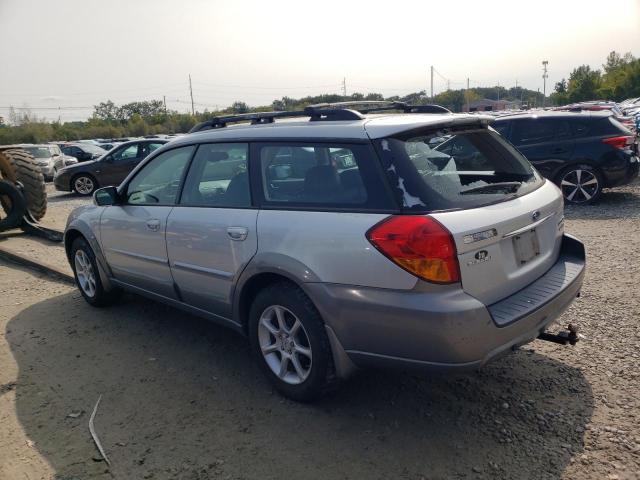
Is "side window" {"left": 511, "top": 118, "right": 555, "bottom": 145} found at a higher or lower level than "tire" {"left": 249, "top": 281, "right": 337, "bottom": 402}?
higher

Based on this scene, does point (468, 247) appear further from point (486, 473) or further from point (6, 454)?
point (6, 454)

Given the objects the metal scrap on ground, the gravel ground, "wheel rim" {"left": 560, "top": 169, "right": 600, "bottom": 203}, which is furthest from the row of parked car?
the metal scrap on ground

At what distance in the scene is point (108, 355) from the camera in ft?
13.6

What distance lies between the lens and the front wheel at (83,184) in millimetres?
15836

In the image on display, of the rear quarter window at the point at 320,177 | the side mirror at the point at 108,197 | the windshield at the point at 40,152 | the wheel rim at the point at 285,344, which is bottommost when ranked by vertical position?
the wheel rim at the point at 285,344

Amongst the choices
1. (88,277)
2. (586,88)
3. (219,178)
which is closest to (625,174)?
(219,178)

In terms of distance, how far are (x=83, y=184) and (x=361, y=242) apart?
15.2 m

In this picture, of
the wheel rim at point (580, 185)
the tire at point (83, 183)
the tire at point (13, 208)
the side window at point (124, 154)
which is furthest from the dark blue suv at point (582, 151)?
the tire at point (83, 183)

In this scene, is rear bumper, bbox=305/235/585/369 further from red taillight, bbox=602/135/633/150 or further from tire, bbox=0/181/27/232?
tire, bbox=0/181/27/232

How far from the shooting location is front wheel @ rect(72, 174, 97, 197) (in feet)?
52.0

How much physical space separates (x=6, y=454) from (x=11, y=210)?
695 cm

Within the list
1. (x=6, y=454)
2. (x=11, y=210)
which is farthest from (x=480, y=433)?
(x=11, y=210)

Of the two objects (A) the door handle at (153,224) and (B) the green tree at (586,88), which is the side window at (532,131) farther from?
(B) the green tree at (586,88)

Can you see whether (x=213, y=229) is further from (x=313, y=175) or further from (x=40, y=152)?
(x=40, y=152)
